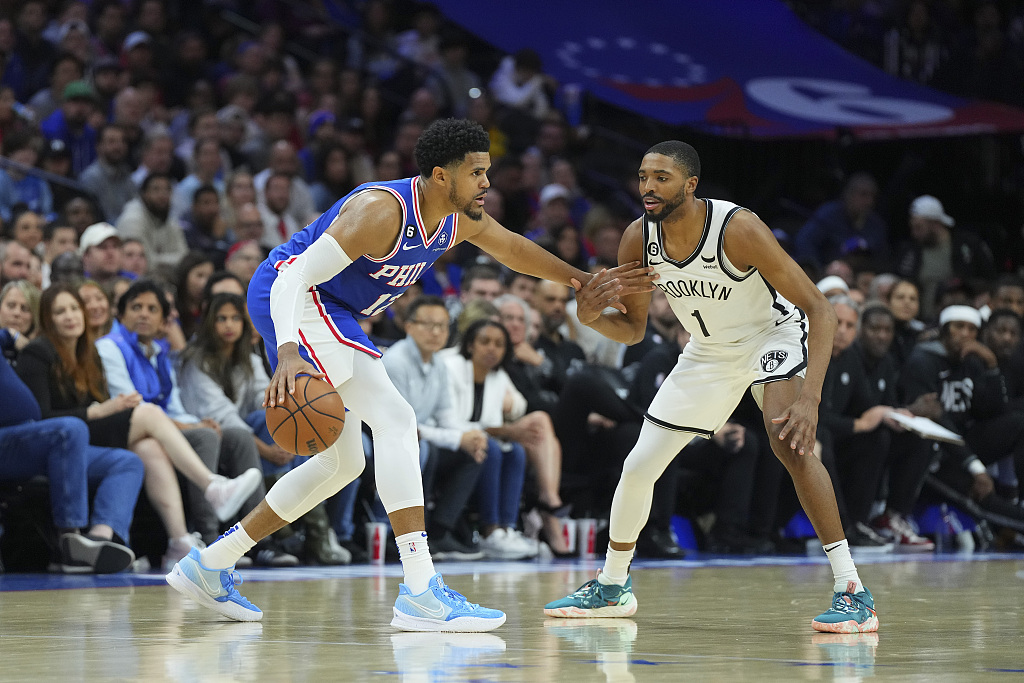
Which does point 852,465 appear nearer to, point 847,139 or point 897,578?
point 897,578

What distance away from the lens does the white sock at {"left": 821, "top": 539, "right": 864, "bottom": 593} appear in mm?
4918

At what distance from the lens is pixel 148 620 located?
4.98 meters

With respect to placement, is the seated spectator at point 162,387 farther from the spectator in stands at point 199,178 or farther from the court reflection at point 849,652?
the court reflection at point 849,652

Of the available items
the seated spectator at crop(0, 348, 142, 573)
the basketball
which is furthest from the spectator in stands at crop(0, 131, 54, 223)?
the basketball

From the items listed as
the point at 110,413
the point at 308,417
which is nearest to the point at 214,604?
the point at 308,417

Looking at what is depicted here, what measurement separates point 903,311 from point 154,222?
5892mm

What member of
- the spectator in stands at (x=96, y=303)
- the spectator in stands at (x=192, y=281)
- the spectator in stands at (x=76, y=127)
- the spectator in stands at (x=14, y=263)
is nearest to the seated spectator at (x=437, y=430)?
the spectator in stands at (x=192, y=281)

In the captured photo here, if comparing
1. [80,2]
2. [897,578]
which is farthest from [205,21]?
[897,578]

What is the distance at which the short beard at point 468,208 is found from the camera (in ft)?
16.1

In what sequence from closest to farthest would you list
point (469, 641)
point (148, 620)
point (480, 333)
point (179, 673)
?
point (179, 673), point (469, 641), point (148, 620), point (480, 333)

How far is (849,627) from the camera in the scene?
475 cm

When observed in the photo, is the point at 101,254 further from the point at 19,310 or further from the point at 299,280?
the point at 299,280

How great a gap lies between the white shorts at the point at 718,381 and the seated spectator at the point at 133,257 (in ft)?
16.3

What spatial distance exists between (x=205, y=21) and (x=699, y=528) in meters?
8.31
